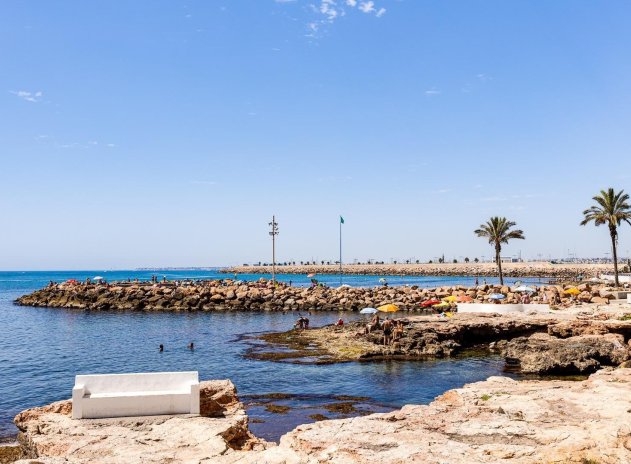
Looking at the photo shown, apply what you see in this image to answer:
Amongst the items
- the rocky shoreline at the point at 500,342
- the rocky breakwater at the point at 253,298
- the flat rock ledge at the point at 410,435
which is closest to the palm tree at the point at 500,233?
the rocky breakwater at the point at 253,298

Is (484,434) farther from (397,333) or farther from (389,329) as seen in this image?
(389,329)

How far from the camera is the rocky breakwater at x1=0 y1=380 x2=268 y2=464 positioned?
1005 cm

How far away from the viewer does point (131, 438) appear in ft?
36.0

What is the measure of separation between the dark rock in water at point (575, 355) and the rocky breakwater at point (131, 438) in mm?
17338

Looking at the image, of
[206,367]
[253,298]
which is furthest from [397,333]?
[253,298]

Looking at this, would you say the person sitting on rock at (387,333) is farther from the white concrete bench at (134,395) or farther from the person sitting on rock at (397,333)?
the white concrete bench at (134,395)

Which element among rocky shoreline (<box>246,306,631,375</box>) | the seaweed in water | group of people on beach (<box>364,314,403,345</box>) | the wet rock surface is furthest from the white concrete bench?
group of people on beach (<box>364,314,403,345</box>)

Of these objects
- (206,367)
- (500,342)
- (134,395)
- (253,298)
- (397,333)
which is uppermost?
(134,395)

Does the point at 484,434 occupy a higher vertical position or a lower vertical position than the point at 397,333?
higher

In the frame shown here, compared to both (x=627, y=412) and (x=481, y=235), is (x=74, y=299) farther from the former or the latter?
(x=627, y=412)

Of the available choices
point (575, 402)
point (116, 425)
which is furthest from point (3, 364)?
point (575, 402)

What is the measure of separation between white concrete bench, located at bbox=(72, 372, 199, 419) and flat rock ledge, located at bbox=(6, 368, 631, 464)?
368 mm

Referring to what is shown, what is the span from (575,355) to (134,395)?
20.8 meters

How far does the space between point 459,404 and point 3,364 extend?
30344 millimetres
